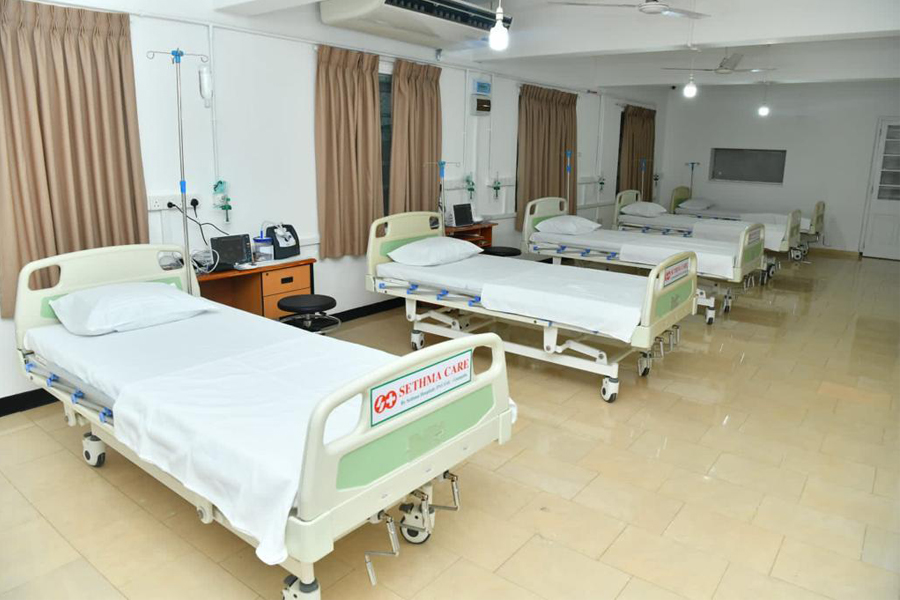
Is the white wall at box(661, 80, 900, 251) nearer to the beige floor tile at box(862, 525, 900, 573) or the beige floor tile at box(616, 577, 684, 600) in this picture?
the beige floor tile at box(862, 525, 900, 573)

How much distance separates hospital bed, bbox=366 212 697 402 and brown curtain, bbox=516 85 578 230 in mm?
2375

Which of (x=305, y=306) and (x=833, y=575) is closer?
(x=833, y=575)

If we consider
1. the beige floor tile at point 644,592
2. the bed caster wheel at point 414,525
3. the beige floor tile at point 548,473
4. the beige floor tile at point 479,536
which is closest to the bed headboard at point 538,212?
the beige floor tile at point 548,473

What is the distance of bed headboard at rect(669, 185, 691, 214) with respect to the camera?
35.0 ft

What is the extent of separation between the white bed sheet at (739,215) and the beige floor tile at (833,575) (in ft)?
24.0

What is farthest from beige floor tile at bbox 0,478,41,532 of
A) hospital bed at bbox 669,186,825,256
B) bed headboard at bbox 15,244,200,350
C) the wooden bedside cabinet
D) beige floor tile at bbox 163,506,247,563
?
hospital bed at bbox 669,186,825,256

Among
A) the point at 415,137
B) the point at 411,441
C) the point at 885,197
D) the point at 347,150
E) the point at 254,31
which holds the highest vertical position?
the point at 254,31

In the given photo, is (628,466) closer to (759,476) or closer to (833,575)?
(759,476)

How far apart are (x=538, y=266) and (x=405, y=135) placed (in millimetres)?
1780

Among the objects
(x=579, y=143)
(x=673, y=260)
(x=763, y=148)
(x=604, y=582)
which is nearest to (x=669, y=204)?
(x=763, y=148)

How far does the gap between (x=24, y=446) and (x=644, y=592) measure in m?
3.15

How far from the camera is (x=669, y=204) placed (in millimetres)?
11188

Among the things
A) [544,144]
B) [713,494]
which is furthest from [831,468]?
[544,144]

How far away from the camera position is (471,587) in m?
2.33
